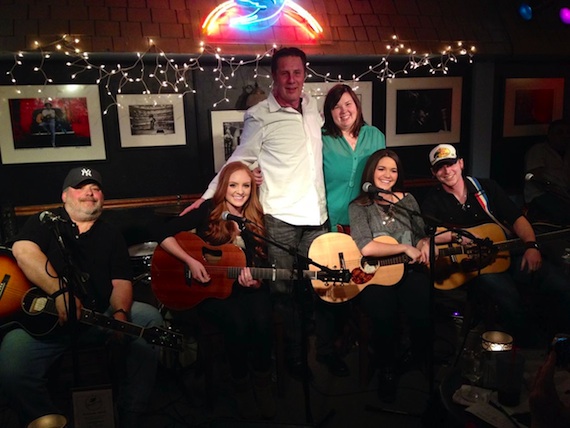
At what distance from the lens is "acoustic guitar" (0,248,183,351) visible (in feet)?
9.21

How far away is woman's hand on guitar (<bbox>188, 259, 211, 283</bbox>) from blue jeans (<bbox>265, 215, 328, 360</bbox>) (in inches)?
19.3

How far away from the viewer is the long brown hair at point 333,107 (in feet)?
11.7

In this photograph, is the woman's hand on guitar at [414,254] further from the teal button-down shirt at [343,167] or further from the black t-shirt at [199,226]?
the black t-shirt at [199,226]

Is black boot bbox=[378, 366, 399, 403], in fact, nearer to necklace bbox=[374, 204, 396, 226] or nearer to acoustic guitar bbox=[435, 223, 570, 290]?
acoustic guitar bbox=[435, 223, 570, 290]

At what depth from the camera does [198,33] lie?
453 centimetres

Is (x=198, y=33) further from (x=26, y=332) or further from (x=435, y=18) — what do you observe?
(x=26, y=332)

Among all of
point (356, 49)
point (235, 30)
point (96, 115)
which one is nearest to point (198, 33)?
point (235, 30)

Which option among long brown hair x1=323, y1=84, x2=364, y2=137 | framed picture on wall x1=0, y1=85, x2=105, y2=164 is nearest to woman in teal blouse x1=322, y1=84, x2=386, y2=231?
long brown hair x1=323, y1=84, x2=364, y2=137

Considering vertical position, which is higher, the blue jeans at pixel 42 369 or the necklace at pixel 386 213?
the necklace at pixel 386 213

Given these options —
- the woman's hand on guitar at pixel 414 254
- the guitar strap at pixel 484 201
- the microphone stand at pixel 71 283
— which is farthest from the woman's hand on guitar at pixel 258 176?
the guitar strap at pixel 484 201

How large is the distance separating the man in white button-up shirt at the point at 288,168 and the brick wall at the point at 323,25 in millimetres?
1315

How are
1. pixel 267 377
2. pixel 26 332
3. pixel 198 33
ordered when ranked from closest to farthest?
pixel 26 332 → pixel 267 377 → pixel 198 33

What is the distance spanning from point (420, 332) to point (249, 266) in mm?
1282

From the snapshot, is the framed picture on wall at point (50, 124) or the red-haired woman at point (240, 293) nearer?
the red-haired woman at point (240, 293)
